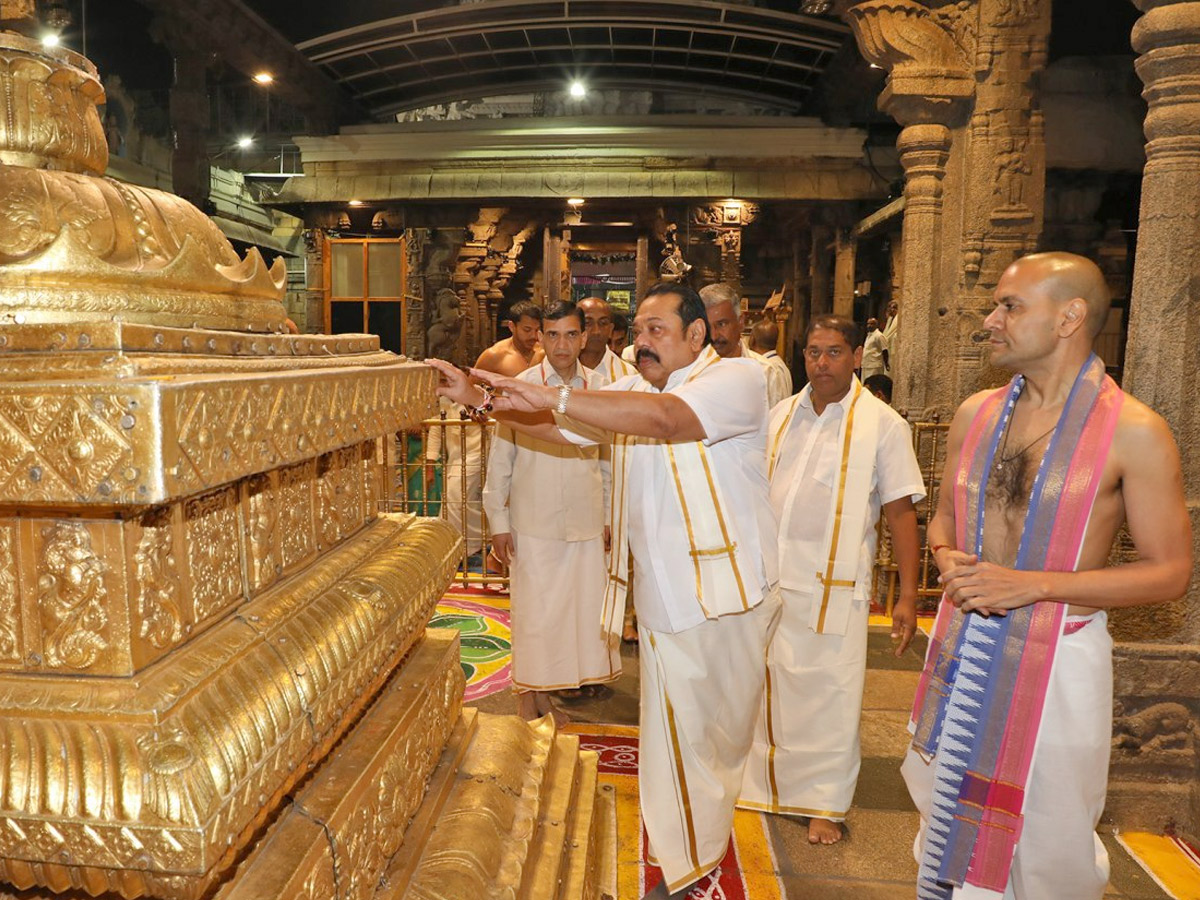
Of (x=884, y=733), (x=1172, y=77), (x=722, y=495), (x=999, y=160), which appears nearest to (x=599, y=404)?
(x=722, y=495)

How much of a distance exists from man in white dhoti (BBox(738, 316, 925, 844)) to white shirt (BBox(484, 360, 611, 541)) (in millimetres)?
1023

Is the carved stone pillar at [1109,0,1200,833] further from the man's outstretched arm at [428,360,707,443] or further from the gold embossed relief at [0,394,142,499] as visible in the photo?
the gold embossed relief at [0,394,142,499]

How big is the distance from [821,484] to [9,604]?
2.36 metres

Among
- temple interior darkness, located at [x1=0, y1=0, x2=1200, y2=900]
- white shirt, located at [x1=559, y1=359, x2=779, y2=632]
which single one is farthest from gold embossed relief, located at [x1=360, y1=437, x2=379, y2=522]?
white shirt, located at [x1=559, y1=359, x2=779, y2=632]

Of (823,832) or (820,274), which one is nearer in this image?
(823,832)

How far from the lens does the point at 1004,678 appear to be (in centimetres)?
188

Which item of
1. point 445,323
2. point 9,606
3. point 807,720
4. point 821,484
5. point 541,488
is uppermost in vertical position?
point 445,323

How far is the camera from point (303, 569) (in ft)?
4.98

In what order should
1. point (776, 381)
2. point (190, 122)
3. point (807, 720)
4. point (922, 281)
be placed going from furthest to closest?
point (190, 122) < point (922, 281) < point (776, 381) < point (807, 720)

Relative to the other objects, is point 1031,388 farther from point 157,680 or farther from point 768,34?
point 768,34

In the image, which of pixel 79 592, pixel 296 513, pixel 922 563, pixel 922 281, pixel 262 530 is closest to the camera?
pixel 79 592

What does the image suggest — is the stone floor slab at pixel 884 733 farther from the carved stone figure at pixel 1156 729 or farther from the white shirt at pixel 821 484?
the white shirt at pixel 821 484

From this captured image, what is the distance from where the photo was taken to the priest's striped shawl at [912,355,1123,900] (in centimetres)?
183

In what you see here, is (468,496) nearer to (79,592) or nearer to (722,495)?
→ (722,495)
